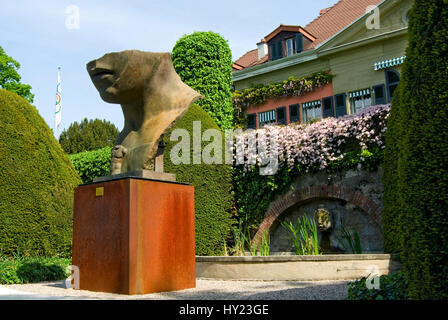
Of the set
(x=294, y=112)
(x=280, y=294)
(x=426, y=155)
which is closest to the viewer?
(x=426, y=155)

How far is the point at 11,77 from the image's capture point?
85.6 ft

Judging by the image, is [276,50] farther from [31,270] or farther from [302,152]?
[31,270]

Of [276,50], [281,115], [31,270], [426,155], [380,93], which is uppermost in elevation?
[276,50]

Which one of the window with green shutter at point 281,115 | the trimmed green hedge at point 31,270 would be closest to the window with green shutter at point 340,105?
the window with green shutter at point 281,115

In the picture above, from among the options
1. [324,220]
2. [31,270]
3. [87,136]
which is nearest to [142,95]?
[31,270]

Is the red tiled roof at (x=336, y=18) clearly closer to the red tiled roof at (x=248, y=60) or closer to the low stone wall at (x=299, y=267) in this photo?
the red tiled roof at (x=248, y=60)

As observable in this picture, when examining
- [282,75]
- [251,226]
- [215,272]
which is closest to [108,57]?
[215,272]

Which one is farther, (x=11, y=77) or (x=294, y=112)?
(x=11, y=77)

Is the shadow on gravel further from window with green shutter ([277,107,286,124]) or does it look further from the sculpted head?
window with green shutter ([277,107,286,124])

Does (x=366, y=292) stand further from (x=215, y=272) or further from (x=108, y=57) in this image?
(x=108, y=57)

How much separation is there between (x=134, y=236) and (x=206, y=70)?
970 cm

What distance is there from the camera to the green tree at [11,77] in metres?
25.6

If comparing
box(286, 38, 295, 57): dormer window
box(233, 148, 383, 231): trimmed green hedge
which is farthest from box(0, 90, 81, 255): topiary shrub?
box(286, 38, 295, 57): dormer window

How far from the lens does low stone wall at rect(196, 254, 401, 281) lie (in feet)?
22.4
